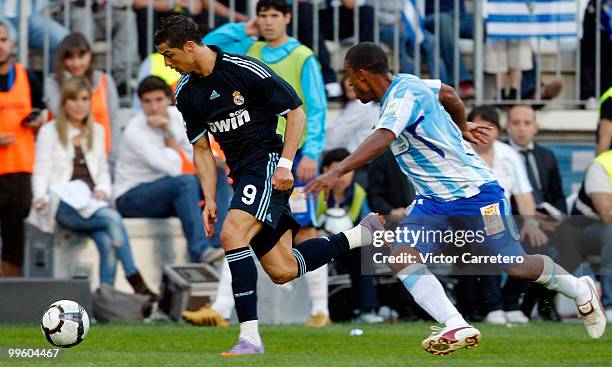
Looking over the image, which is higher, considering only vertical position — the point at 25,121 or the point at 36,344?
the point at 25,121

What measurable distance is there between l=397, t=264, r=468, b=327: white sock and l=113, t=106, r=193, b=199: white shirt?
4858mm

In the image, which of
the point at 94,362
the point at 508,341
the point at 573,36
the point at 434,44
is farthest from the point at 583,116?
the point at 94,362

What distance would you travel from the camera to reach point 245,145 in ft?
30.5

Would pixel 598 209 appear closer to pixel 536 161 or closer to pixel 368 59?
pixel 536 161

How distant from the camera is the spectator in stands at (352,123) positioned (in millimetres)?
14516

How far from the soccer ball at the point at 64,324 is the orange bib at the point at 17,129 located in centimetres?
Answer: 474

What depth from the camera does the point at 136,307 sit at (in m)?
12.7

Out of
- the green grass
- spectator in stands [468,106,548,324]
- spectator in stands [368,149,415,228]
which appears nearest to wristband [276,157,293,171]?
the green grass

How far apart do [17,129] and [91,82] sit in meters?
0.88

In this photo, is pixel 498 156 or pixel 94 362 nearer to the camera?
pixel 94 362

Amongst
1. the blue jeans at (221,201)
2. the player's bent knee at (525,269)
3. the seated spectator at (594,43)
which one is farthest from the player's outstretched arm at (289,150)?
the seated spectator at (594,43)

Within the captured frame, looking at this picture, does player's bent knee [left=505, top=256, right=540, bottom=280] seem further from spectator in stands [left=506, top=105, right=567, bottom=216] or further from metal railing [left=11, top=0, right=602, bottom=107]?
metal railing [left=11, top=0, right=602, bottom=107]

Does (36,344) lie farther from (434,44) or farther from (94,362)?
(434,44)

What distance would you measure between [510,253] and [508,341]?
1234 millimetres
